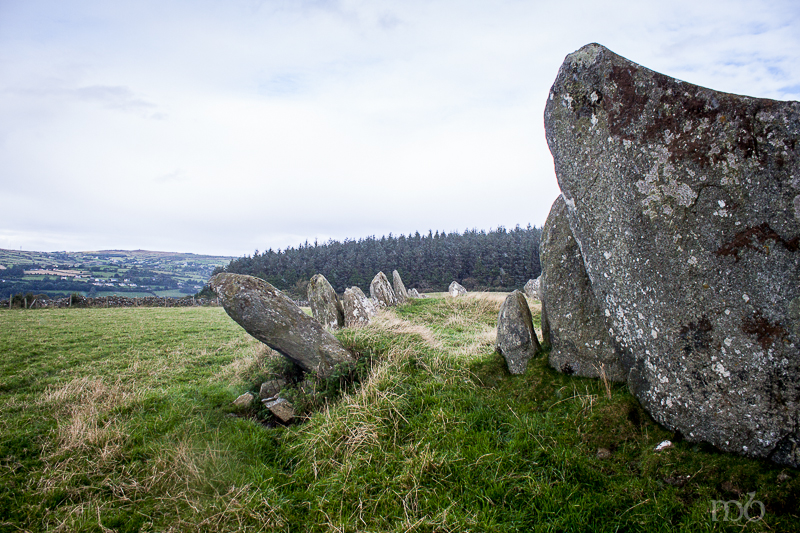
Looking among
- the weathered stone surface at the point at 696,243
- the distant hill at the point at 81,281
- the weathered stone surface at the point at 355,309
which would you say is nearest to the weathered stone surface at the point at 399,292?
the weathered stone surface at the point at 355,309

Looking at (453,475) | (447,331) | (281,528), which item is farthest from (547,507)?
(447,331)

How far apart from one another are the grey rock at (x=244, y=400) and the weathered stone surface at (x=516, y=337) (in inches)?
199

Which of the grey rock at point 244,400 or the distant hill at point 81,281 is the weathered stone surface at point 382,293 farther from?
the distant hill at point 81,281

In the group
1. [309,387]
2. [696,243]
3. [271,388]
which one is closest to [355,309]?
[271,388]

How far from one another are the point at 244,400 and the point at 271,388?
2.18 ft

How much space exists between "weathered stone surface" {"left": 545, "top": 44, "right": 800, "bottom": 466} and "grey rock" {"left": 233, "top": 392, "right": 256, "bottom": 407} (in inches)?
259

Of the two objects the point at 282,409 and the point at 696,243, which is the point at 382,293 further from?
the point at 696,243

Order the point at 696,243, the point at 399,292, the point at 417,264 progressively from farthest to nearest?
the point at 417,264
the point at 399,292
the point at 696,243

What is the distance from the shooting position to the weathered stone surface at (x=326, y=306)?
13320 mm

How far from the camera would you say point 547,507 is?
11.2ft

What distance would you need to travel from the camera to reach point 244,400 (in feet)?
22.8

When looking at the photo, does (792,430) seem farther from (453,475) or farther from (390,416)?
(390,416)

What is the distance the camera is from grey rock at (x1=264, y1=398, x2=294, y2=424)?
6.27 meters

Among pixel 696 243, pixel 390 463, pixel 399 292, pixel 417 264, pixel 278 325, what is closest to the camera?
pixel 696 243
